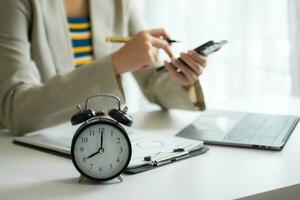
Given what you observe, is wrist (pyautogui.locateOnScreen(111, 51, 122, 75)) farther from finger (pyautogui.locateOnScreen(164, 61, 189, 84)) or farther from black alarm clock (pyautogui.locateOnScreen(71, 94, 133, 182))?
black alarm clock (pyautogui.locateOnScreen(71, 94, 133, 182))

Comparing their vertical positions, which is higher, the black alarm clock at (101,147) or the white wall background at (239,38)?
the black alarm clock at (101,147)

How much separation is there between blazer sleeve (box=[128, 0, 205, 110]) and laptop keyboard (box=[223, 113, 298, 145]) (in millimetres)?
142

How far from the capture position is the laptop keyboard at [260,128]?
111 cm

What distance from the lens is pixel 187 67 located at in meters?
1.28

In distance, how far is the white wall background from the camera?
1851mm

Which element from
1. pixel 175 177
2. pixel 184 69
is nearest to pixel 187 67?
pixel 184 69

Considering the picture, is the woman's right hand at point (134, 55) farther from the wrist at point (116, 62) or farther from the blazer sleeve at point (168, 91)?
the blazer sleeve at point (168, 91)

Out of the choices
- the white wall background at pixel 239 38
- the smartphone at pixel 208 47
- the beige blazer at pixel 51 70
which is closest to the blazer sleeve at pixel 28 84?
the beige blazer at pixel 51 70

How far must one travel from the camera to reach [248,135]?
1.14 meters

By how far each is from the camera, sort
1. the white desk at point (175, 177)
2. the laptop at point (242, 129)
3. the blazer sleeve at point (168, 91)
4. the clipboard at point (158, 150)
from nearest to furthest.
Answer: the white desk at point (175, 177) → the clipboard at point (158, 150) → the laptop at point (242, 129) → the blazer sleeve at point (168, 91)

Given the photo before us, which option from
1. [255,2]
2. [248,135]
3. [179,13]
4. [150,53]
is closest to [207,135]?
[248,135]

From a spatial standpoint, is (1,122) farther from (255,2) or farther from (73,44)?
(255,2)

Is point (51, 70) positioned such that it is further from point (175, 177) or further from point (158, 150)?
point (175, 177)

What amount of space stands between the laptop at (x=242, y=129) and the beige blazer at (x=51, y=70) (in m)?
0.10
